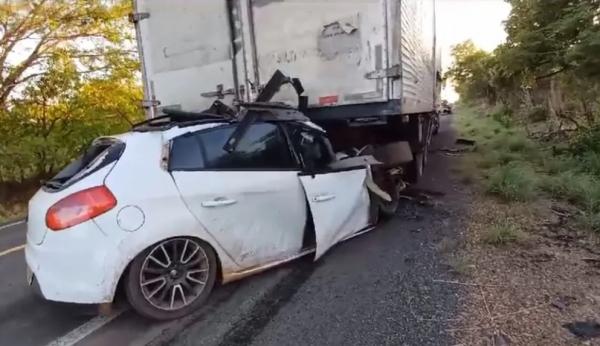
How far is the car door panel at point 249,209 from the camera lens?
332 cm

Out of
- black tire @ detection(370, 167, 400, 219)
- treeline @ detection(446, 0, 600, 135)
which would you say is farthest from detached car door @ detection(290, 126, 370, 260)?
treeline @ detection(446, 0, 600, 135)

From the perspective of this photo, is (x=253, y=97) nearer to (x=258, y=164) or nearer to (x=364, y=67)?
(x=364, y=67)

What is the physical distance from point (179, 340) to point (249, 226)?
0.99 meters

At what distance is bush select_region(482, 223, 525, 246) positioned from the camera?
439 cm

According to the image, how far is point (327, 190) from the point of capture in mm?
4160

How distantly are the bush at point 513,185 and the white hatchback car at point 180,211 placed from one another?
3.18 meters

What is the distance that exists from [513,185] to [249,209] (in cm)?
436

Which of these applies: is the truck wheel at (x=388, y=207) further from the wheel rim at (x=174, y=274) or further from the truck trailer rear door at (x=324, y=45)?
the wheel rim at (x=174, y=274)

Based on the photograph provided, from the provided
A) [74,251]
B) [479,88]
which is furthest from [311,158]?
[479,88]

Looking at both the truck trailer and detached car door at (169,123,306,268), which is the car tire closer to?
detached car door at (169,123,306,268)

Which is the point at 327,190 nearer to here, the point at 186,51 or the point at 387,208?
the point at 387,208

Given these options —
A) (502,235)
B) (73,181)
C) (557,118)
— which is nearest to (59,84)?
(73,181)

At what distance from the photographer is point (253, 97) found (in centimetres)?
537

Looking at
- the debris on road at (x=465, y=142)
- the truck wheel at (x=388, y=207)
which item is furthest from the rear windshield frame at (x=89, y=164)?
the debris on road at (x=465, y=142)
